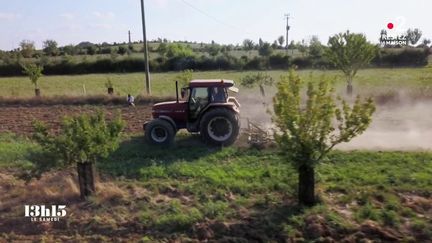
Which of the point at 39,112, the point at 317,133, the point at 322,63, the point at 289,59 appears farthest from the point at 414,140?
the point at 289,59

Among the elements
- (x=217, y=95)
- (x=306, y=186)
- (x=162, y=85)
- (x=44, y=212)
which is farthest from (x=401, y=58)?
(x=44, y=212)

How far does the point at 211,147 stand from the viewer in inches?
479

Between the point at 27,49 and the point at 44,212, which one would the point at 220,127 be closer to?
the point at 44,212

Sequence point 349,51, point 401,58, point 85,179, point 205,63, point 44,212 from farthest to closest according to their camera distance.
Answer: point 205,63
point 401,58
point 349,51
point 85,179
point 44,212

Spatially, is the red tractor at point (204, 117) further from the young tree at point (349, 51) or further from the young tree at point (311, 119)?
the young tree at point (349, 51)

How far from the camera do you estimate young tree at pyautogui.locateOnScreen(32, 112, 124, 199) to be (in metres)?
8.12

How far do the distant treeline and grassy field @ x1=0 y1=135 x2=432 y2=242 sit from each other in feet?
131

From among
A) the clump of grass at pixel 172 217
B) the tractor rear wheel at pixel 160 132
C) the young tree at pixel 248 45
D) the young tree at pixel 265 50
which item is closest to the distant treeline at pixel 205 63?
the young tree at pixel 265 50

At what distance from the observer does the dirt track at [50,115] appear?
52.0ft

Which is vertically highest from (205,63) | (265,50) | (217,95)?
(265,50)

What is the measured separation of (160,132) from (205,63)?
41.5 metres

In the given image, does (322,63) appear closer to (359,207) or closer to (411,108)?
(411,108)

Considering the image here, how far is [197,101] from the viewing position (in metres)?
12.4

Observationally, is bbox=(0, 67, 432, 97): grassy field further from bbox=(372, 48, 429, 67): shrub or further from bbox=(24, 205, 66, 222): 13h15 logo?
Answer: bbox=(24, 205, 66, 222): 13h15 logo
